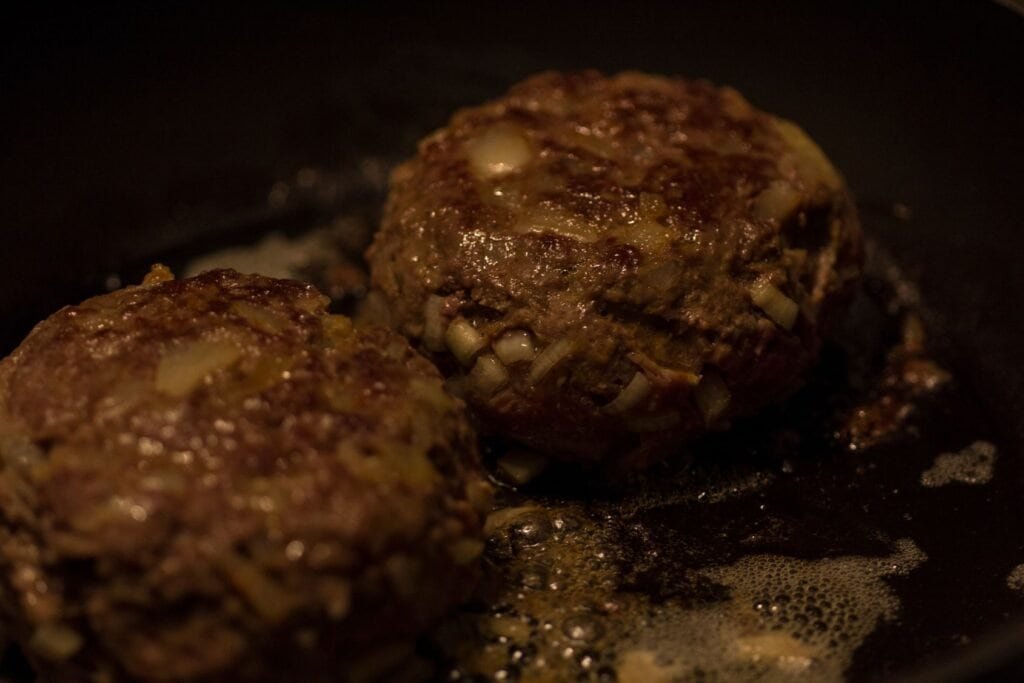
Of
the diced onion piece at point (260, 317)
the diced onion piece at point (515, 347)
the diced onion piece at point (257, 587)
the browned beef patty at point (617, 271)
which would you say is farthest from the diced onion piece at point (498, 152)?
the diced onion piece at point (257, 587)

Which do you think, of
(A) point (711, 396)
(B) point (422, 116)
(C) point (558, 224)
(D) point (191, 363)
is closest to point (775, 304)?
(A) point (711, 396)

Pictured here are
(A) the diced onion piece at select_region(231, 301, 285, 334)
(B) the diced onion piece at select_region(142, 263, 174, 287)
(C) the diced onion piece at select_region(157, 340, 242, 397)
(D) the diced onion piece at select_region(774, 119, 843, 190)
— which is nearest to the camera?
(C) the diced onion piece at select_region(157, 340, 242, 397)

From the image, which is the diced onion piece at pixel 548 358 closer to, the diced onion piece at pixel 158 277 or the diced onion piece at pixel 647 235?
the diced onion piece at pixel 647 235

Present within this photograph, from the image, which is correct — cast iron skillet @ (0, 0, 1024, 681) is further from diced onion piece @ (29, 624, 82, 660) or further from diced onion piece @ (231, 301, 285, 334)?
diced onion piece @ (29, 624, 82, 660)

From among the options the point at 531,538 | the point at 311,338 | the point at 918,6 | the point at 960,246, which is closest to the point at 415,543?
the point at 311,338

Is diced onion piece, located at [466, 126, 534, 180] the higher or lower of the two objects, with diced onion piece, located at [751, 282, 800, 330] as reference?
higher

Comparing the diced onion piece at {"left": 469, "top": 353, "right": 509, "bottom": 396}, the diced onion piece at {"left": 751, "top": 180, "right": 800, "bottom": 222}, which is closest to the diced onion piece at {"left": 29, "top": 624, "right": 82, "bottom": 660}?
the diced onion piece at {"left": 469, "top": 353, "right": 509, "bottom": 396}

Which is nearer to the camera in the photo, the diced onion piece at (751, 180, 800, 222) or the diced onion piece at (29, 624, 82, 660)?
the diced onion piece at (29, 624, 82, 660)
